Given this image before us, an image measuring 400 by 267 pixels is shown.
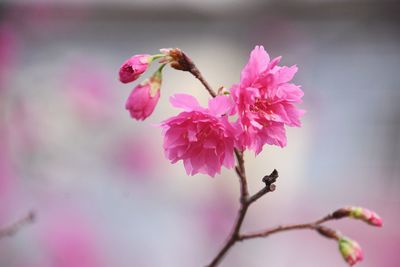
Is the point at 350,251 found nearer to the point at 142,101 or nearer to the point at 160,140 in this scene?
the point at 142,101

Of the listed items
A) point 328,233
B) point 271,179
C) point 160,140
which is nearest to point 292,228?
point 328,233

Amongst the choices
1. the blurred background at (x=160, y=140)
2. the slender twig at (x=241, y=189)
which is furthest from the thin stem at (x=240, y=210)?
the blurred background at (x=160, y=140)

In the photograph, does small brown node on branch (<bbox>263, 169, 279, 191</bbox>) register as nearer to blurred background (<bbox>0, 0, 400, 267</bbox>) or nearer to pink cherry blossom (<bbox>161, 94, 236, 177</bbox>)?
pink cherry blossom (<bbox>161, 94, 236, 177</bbox>)

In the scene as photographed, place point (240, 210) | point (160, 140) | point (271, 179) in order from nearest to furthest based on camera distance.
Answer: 1. point (271, 179)
2. point (240, 210)
3. point (160, 140)

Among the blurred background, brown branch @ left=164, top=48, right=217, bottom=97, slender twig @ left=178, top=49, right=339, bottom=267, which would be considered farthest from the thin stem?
the blurred background

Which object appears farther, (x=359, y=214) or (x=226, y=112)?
(x=359, y=214)

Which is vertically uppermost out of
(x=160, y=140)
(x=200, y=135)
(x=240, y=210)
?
(x=200, y=135)

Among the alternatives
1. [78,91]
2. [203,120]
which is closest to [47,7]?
[78,91]

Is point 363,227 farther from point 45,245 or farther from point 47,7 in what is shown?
point 47,7
